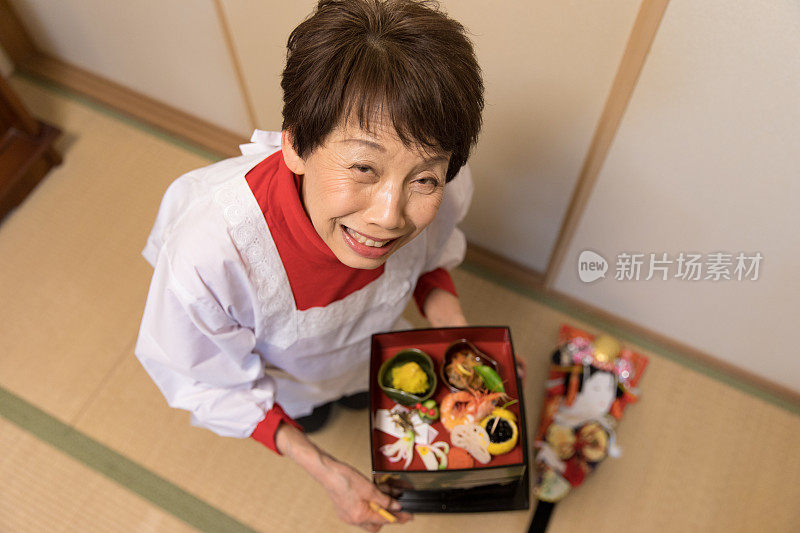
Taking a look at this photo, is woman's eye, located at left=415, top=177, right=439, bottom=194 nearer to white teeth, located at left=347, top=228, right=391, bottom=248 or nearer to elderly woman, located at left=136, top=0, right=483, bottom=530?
elderly woman, located at left=136, top=0, right=483, bottom=530

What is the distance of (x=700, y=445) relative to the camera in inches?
67.3

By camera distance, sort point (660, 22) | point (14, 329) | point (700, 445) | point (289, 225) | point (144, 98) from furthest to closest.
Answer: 1. point (144, 98)
2. point (14, 329)
3. point (700, 445)
4. point (660, 22)
5. point (289, 225)

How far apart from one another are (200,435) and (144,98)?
1.15 m

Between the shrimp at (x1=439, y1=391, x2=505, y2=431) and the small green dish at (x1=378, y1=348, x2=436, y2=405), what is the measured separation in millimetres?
36

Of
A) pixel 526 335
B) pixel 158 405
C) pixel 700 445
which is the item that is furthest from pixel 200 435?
pixel 700 445

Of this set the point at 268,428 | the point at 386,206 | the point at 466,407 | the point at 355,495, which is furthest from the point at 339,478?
the point at 386,206

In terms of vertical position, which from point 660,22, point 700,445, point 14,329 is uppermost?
point 660,22

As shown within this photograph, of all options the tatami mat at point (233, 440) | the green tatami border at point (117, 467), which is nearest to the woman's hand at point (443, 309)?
the tatami mat at point (233, 440)

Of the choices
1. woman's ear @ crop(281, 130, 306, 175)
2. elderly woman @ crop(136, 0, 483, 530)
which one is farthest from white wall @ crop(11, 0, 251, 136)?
woman's ear @ crop(281, 130, 306, 175)

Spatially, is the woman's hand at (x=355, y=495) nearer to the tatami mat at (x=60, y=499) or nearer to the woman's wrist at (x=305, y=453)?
the woman's wrist at (x=305, y=453)

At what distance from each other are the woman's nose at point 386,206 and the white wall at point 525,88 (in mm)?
579

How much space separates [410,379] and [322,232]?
0.96 feet

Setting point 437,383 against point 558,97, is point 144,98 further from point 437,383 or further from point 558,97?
point 437,383

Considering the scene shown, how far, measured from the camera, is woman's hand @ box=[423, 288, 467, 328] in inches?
51.3
